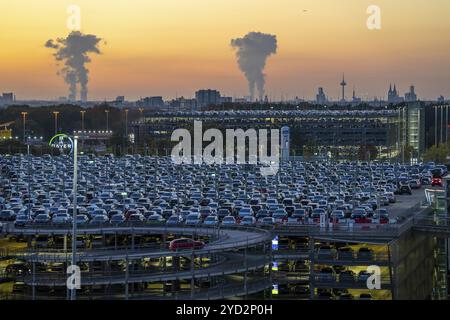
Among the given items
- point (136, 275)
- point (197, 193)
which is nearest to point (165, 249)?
point (136, 275)

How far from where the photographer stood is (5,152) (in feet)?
215

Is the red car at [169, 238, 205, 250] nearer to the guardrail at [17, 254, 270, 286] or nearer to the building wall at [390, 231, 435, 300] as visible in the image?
the guardrail at [17, 254, 270, 286]

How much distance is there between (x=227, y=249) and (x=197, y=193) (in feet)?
56.0

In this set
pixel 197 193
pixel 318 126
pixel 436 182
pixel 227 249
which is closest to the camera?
pixel 227 249

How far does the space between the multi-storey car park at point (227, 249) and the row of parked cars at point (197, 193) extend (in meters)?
0.12

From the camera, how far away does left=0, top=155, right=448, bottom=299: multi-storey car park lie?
1460 cm

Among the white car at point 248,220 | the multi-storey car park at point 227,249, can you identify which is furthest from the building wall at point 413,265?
the white car at point 248,220

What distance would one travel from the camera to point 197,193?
3262 cm

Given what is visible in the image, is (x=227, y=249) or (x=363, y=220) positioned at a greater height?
(x=227, y=249)

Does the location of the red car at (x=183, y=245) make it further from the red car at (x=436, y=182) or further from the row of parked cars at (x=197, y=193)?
the red car at (x=436, y=182)

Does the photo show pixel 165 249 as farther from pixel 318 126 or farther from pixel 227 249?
pixel 318 126
